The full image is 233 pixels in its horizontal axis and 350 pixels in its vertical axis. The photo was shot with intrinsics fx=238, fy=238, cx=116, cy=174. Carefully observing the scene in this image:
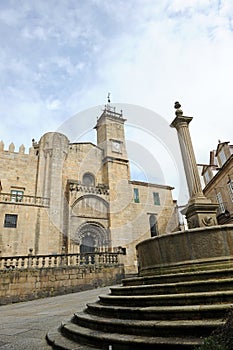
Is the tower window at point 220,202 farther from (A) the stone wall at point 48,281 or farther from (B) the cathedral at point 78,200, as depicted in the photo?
(A) the stone wall at point 48,281

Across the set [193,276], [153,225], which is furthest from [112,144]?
[193,276]

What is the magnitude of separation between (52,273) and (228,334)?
1142 cm

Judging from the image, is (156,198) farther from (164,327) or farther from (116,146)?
(164,327)

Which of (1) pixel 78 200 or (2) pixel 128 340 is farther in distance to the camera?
(1) pixel 78 200

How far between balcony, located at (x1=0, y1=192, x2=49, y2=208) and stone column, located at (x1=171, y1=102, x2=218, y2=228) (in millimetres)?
14107

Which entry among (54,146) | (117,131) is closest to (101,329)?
(54,146)

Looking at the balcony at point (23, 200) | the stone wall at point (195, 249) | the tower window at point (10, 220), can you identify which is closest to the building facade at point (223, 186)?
the stone wall at point (195, 249)

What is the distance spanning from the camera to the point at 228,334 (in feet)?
7.29

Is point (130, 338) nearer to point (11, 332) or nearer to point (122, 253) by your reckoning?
point (11, 332)

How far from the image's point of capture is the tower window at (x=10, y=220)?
17297 mm

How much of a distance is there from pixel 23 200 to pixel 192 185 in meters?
15.3

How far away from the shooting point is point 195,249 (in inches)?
195

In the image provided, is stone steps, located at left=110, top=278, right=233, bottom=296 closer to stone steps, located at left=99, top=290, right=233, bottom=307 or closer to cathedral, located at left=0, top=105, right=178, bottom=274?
stone steps, located at left=99, top=290, right=233, bottom=307

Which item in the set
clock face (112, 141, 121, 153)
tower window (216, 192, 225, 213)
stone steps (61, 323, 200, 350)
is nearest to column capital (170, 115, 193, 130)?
stone steps (61, 323, 200, 350)
